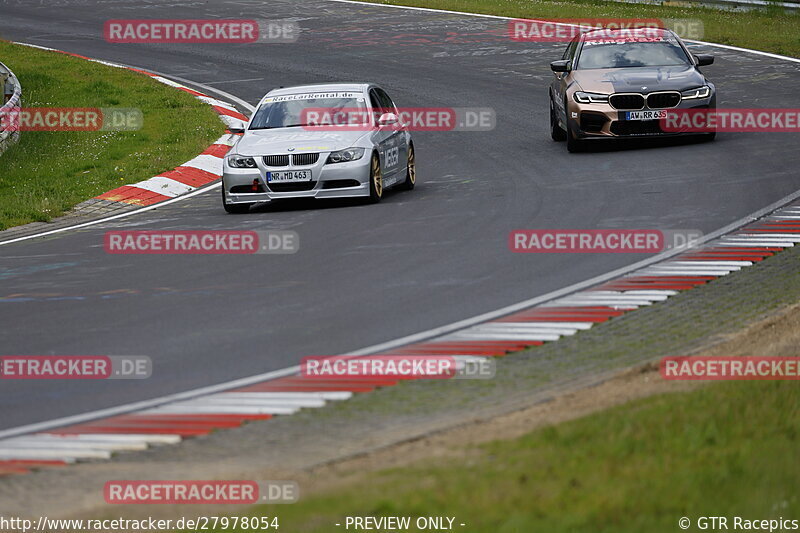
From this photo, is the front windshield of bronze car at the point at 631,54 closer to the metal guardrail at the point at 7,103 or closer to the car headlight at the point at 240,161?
the car headlight at the point at 240,161

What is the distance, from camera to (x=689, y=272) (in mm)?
11523

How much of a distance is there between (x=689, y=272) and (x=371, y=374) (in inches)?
163

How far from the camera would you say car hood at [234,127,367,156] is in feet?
54.0

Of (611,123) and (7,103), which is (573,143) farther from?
(7,103)

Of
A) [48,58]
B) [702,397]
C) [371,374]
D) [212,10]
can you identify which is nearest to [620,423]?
[702,397]

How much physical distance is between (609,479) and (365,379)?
8.86 ft

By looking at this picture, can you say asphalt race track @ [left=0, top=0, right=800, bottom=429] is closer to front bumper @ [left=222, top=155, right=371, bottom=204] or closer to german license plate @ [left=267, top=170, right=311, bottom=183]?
front bumper @ [left=222, top=155, right=371, bottom=204]

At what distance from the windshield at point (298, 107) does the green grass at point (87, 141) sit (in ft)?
9.26

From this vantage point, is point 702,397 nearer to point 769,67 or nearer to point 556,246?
point 556,246

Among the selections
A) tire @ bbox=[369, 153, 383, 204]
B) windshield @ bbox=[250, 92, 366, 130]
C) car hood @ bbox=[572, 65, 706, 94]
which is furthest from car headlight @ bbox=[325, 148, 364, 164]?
car hood @ bbox=[572, 65, 706, 94]

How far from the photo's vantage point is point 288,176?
16375 millimetres

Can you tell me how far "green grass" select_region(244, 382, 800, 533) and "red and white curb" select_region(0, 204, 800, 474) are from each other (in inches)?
63.7

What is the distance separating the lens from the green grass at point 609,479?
538cm

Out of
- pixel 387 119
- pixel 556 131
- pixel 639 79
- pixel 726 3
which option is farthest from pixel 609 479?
pixel 726 3
